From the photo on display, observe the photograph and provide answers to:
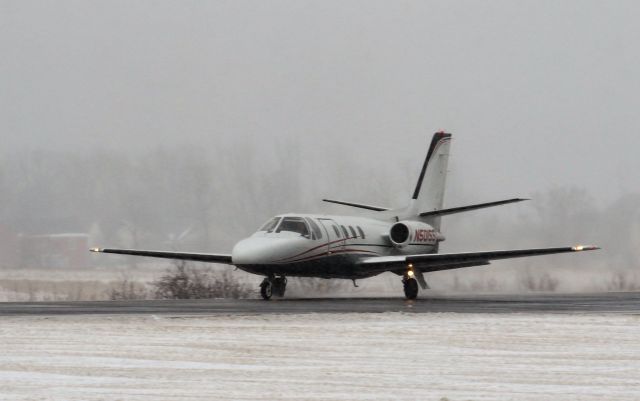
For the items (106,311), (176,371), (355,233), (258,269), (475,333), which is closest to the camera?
(176,371)

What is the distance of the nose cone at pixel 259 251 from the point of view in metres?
27.5

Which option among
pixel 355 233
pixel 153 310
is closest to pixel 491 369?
pixel 153 310

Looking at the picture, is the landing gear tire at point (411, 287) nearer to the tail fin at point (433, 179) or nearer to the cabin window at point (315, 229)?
the cabin window at point (315, 229)

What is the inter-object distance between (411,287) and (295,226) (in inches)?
143

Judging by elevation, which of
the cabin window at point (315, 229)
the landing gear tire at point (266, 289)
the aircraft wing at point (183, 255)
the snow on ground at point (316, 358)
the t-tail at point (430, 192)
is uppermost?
the t-tail at point (430, 192)

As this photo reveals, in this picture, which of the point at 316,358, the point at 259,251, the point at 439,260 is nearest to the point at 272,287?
the point at 259,251

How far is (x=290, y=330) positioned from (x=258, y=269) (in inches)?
449

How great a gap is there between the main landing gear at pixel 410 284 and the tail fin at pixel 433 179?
528 centimetres

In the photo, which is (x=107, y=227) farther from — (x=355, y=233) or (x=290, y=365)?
(x=290, y=365)

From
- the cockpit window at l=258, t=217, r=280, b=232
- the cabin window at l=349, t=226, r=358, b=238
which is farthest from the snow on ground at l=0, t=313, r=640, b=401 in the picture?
the cabin window at l=349, t=226, r=358, b=238

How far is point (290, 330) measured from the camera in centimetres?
1662

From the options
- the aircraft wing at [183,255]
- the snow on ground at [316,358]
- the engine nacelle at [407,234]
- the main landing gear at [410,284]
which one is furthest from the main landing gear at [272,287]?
the snow on ground at [316,358]

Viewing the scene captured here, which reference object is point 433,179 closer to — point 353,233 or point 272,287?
point 353,233

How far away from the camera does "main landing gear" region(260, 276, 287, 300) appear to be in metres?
29.2
